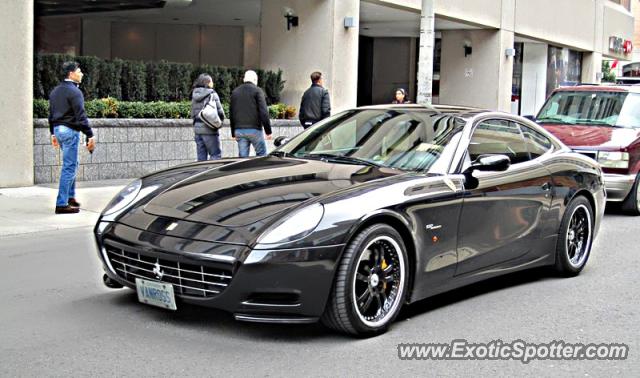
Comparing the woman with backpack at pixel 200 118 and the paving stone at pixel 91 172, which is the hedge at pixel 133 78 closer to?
the paving stone at pixel 91 172

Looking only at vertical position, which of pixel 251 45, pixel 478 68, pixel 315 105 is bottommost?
pixel 315 105

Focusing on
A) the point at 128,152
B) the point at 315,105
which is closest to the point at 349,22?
the point at 315,105

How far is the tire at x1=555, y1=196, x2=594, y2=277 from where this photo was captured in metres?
7.36

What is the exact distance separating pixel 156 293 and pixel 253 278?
700mm

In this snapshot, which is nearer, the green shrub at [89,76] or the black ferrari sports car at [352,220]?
the black ferrari sports car at [352,220]

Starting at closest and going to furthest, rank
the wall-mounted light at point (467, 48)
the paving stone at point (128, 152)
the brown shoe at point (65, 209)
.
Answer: the brown shoe at point (65, 209) < the paving stone at point (128, 152) < the wall-mounted light at point (467, 48)

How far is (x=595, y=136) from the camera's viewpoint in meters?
12.3

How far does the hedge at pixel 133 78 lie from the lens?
13.9m

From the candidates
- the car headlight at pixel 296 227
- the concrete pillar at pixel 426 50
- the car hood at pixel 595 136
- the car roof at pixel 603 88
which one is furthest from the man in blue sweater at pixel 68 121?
the car roof at pixel 603 88

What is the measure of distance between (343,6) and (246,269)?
13.8 m

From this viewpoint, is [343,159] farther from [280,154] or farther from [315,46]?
[315,46]

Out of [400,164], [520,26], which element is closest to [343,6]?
[520,26]

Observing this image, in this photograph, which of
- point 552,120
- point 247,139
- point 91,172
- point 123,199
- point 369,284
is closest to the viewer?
point 369,284

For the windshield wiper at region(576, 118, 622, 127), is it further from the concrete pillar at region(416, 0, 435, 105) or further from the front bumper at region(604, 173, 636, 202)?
the concrete pillar at region(416, 0, 435, 105)
